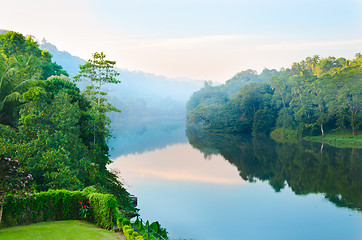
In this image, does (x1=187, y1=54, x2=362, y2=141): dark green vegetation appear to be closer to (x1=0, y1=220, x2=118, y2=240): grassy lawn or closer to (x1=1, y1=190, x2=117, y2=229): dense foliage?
(x1=1, y1=190, x2=117, y2=229): dense foliage

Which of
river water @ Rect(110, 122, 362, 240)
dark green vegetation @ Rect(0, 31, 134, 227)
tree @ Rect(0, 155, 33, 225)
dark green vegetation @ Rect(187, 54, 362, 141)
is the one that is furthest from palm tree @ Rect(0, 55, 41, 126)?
dark green vegetation @ Rect(187, 54, 362, 141)

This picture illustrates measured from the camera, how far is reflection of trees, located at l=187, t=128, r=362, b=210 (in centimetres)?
2655

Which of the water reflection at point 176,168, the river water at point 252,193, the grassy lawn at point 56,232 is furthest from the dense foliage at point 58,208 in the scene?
the water reflection at point 176,168

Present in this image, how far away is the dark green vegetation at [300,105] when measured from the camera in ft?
195

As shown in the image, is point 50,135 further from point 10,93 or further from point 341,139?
point 341,139

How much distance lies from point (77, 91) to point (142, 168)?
18.0 m

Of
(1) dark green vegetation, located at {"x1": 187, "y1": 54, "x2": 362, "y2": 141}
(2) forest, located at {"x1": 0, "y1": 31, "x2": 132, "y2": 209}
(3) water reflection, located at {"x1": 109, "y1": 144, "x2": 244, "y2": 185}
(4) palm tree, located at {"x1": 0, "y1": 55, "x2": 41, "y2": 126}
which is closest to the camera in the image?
(2) forest, located at {"x1": 0, "y1": 31, "x2": 132, "y2": 209}

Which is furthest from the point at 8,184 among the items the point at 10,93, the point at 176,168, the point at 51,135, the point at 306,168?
the point at 306,168

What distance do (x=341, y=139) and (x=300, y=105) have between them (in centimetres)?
1412

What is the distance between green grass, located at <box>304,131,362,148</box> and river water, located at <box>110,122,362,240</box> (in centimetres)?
670

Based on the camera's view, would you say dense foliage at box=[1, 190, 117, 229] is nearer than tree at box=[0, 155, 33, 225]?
No

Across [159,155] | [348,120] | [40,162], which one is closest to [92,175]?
[40,162]

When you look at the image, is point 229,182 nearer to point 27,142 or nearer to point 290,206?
point 290,206

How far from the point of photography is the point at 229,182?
30875 millimetres
